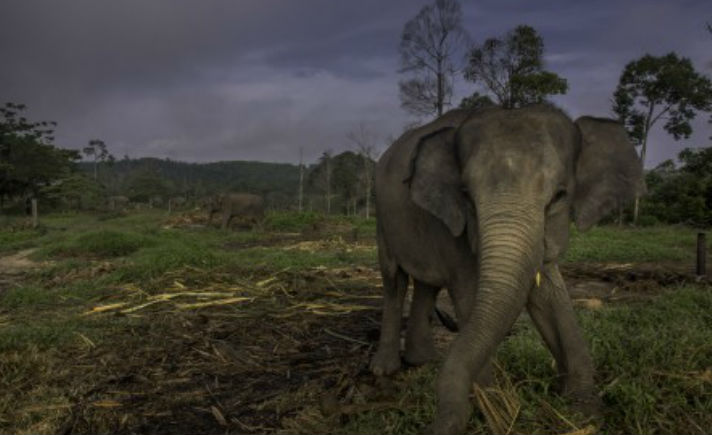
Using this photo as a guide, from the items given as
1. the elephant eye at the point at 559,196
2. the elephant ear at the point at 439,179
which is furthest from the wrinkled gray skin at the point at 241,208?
the elephant eye at the point at 559,196

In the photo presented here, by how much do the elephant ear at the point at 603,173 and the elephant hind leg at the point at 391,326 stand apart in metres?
2.10

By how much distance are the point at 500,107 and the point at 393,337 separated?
2.55m

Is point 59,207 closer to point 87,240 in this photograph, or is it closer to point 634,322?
point 87,240

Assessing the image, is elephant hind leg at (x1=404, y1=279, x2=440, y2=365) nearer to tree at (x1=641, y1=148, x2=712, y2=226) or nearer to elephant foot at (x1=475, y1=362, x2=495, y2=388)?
elephant foot at (x1=475, y1=362, x2=495, y2=388)

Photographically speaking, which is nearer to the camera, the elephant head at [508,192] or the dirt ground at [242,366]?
the elephant head at [508,192]

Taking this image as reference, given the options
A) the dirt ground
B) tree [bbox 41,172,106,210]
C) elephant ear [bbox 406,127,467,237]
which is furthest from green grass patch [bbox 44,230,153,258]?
tree [bbox 41,172,106,210]

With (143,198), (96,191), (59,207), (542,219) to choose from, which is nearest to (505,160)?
(542,219)

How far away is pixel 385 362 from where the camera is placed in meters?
5.41

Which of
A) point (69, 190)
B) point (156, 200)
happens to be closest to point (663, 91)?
point (69, 190)

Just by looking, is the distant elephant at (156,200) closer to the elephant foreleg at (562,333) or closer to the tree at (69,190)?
the tree at (69,190)

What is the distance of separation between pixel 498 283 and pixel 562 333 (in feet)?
3.20

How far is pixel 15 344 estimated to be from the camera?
596cm

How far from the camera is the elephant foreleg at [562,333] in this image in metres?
3.86

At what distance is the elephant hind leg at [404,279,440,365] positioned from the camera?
5648 mm
